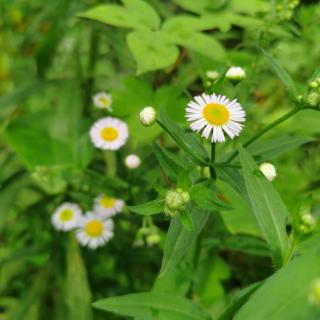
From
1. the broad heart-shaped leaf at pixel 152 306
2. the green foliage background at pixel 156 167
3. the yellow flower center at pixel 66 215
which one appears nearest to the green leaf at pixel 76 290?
the green foliage background at pixel 156 167

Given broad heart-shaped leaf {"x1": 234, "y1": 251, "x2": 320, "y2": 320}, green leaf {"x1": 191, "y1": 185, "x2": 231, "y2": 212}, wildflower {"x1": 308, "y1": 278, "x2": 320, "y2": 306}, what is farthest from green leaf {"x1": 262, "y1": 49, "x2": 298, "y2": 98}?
wildflower {"x1": 308, "y1": 278, "x2": 320, "y2": 306}

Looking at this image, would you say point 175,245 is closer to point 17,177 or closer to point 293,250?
point 293,250

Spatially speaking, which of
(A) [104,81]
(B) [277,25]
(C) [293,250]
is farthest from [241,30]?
(C) [293,250]

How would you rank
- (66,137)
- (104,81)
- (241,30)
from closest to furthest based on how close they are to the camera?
1. (66,137)
2. (104,81)
3. (241,30)

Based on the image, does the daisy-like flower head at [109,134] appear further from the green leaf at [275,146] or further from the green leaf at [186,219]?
the green leaf at [186,219]

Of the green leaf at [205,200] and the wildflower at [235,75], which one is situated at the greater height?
the wildflower at [235,75]

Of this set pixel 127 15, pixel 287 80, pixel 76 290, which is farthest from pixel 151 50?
pixel 76 290

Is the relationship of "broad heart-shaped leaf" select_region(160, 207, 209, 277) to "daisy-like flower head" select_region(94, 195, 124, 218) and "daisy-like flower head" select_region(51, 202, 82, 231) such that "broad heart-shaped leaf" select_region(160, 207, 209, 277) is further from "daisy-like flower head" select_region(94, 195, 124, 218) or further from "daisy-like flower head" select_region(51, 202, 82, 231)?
"daisy-like flower head" select_region(51, 202, 82, 231)
